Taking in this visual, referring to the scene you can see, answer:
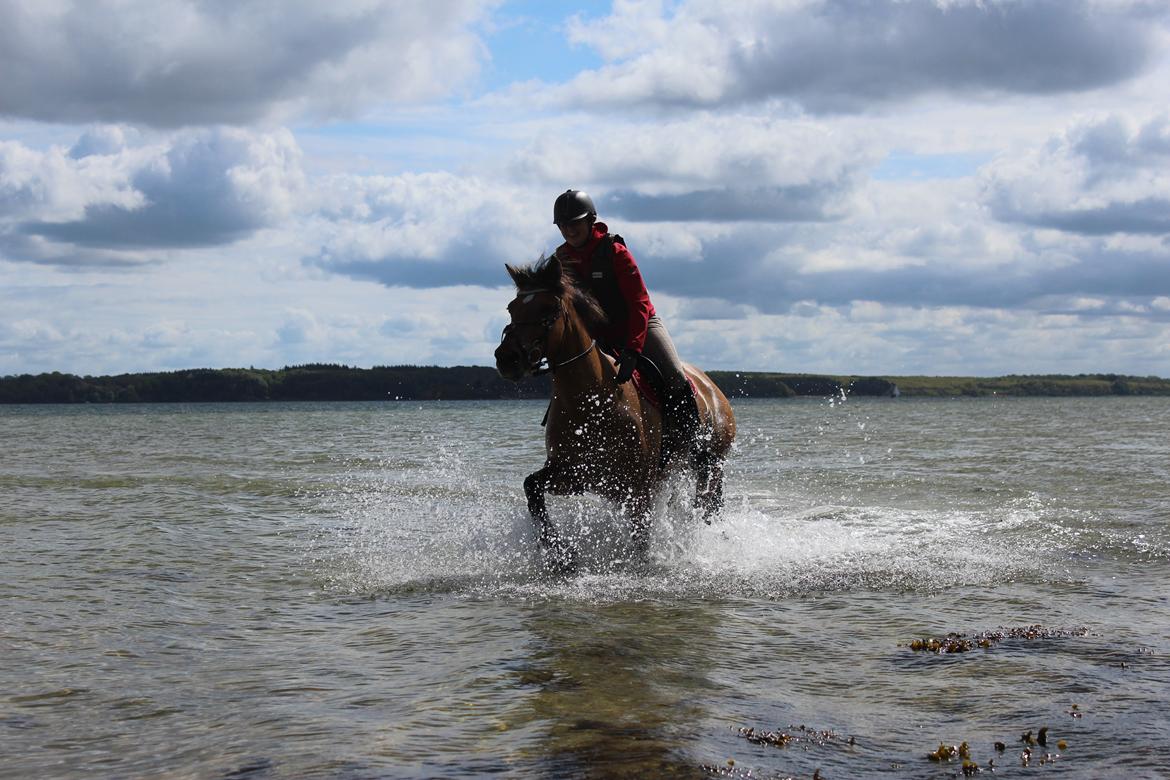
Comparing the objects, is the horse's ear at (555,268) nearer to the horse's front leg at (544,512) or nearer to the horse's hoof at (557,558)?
the horse's front leg at (544,512)

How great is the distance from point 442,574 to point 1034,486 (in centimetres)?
1440

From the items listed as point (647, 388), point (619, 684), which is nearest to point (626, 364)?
point (647, 388)

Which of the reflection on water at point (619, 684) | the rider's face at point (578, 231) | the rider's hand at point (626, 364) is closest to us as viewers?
the reflection on water at point (619, 684)

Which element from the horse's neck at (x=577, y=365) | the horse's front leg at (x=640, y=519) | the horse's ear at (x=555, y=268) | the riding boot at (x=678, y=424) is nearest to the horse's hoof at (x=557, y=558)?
the horse's front leg at (x=640, y=519)

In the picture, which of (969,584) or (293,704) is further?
(969,584)

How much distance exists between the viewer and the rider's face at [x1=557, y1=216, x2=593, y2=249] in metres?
10.3

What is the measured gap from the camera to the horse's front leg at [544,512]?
10375 mm

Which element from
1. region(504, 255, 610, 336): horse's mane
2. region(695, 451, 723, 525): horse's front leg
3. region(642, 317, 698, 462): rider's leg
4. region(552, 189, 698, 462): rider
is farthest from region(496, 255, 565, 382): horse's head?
region(695, 451, 723, 525): horse's front leg

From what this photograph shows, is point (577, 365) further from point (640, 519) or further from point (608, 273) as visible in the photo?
point (640, 519)

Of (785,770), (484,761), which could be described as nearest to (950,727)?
(785,770)

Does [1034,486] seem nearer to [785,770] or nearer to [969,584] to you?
[969,584]

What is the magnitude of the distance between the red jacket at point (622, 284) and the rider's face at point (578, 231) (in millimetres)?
77

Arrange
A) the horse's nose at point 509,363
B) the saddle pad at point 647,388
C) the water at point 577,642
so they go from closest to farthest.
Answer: the water at point 577,642
the horse's nose at point 509,363
the saddle pad at point 647,388

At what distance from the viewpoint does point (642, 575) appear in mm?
10805
